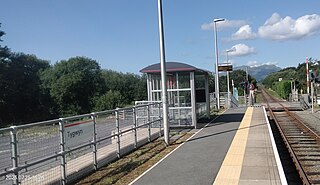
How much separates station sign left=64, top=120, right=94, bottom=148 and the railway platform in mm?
1883

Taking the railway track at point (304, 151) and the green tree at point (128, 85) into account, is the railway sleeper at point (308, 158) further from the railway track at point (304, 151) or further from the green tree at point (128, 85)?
the green tree at point (128, 85)

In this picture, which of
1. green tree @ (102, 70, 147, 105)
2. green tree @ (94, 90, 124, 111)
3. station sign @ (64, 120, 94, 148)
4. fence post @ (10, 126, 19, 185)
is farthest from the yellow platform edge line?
green tree @ (102, 70, 147, 105)

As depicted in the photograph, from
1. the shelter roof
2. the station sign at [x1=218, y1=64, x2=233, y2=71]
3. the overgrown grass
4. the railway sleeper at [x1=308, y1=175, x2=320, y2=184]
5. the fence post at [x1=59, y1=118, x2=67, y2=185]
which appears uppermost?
the station sign at [x1=218, y1=64, x2=233, y2=71]

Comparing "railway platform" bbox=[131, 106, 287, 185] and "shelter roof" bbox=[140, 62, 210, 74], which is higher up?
"shelter roof" bbox=[140, 62, 210, 74]

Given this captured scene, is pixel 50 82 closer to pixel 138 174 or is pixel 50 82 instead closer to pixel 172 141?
pixel 172 141

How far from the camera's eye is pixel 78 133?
31.4 feet

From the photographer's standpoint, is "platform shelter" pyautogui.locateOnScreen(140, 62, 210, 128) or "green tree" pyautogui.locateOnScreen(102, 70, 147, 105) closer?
"platform shelter" pyautogui.locateOnScreen(140, 62, 210, 128)

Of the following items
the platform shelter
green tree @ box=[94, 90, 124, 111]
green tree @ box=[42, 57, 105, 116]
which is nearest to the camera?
the platform shelter

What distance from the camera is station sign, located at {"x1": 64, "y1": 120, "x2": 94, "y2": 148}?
9.02 meters

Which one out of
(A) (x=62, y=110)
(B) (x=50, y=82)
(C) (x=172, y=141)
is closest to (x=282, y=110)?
(C) (x=172, y=141)

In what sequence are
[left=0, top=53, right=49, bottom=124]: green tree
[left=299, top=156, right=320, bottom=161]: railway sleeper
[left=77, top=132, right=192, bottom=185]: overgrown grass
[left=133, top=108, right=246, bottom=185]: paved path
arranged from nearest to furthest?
[left=133, top=108, right=246, bottom=185]: paved path < [left=77, top=132, right=192, bottom=185]: overgrown grass < [left=299, top=156, right=320, bottom=161]: railway sleeper < [left=0, top=53, right=49, bottom=124]: green tree

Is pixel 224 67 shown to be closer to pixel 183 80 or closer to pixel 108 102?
pixel 183 80

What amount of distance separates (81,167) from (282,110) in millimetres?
30249

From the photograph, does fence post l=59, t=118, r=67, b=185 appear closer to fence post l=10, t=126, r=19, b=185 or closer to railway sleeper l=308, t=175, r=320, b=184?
fence post l=10, t=126, r=19, b=185
